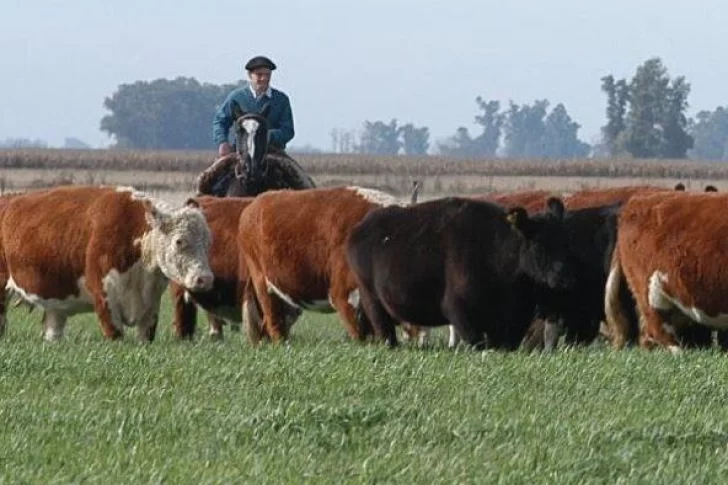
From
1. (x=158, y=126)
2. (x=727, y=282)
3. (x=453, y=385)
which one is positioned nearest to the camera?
(x=453, y=385)

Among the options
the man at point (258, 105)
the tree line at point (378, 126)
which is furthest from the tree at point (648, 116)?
the man at point (258, 105)

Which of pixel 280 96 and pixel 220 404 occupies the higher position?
pixel 280 96

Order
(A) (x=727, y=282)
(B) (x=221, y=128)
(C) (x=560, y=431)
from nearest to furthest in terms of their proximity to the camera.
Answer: (C) (x=560, y=431) < (A) (x=727, y=282) < (B) (x=221, y=128)

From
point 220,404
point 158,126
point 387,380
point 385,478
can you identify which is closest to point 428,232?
point 387,380

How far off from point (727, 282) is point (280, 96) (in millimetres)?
7240

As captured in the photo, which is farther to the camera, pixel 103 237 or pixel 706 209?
pixel 103 237

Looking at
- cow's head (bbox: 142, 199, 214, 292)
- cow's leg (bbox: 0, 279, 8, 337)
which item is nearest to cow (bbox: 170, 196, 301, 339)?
cow's head (bbox: 142, 199, 214, 292)

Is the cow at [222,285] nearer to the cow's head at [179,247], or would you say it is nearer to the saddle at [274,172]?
the cow's head at [179,247]

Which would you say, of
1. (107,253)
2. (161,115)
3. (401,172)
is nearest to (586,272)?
(107,253)

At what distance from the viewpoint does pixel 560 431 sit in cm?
981

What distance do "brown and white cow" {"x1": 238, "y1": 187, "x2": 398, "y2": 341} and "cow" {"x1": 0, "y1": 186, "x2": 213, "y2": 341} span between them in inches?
23.9

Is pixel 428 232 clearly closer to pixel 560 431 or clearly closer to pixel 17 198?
pixel 17 198

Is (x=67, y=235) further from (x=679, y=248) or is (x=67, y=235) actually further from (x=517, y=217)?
(x=679, y=248)

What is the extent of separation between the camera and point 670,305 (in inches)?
572
